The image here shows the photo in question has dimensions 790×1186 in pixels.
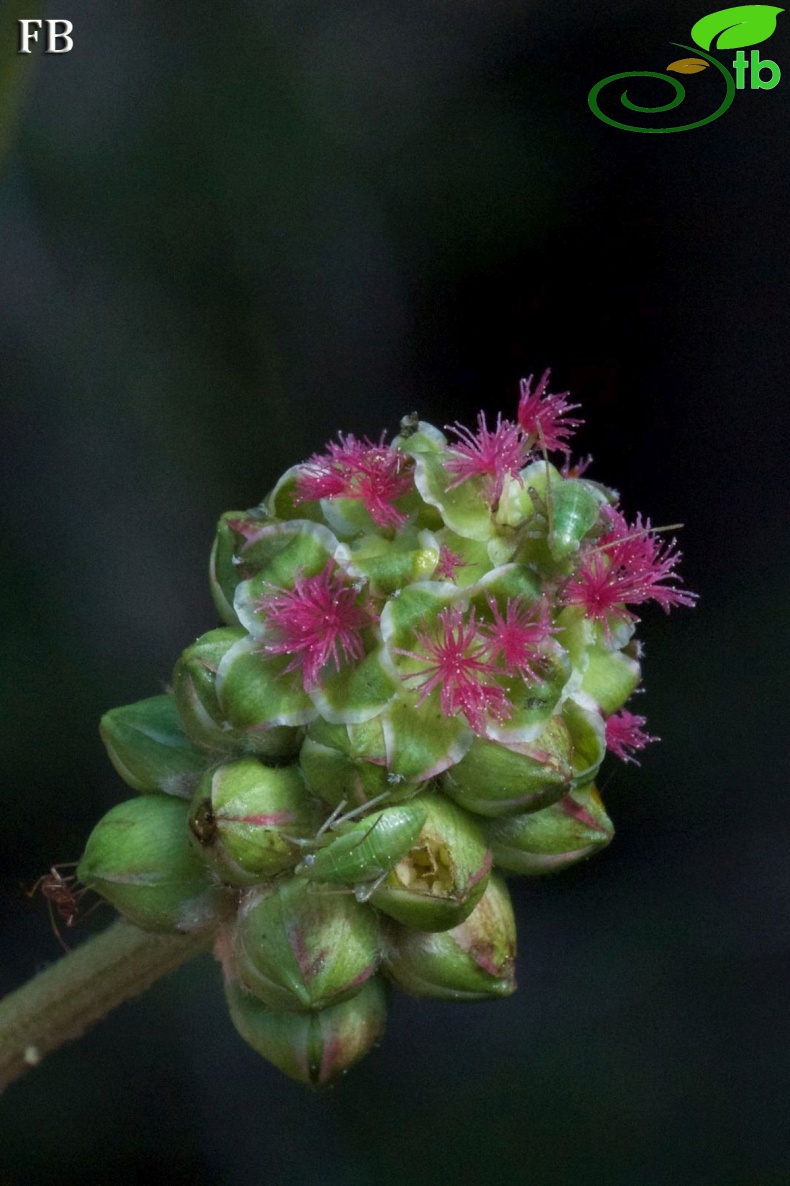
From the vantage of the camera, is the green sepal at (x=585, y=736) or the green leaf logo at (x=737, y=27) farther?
the green leaf logo at (x=737, y=27)

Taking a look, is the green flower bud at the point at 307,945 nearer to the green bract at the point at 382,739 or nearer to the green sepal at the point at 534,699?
the green bract at the point at 382,739

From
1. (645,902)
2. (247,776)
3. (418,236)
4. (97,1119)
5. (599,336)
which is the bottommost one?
(97,1119)

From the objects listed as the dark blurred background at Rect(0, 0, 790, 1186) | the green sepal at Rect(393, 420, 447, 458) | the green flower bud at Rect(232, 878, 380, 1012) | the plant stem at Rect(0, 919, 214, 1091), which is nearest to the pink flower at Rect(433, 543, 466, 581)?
the green sepal at Rect(393, 420, 447, 458)

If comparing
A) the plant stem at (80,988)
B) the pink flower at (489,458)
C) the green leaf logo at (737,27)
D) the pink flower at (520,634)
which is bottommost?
the plant stem at (80,988)

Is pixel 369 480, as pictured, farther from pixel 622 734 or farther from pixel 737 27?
pixel 737 27

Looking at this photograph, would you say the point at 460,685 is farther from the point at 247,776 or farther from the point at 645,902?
the point at 645,902

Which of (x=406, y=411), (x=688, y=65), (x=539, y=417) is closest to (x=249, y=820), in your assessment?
(x=539, y=417)

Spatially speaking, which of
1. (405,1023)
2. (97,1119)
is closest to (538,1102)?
(405,1023)

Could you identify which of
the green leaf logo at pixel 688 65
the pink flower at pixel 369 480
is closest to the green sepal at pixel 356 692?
the pink flower at pixel 369 480
